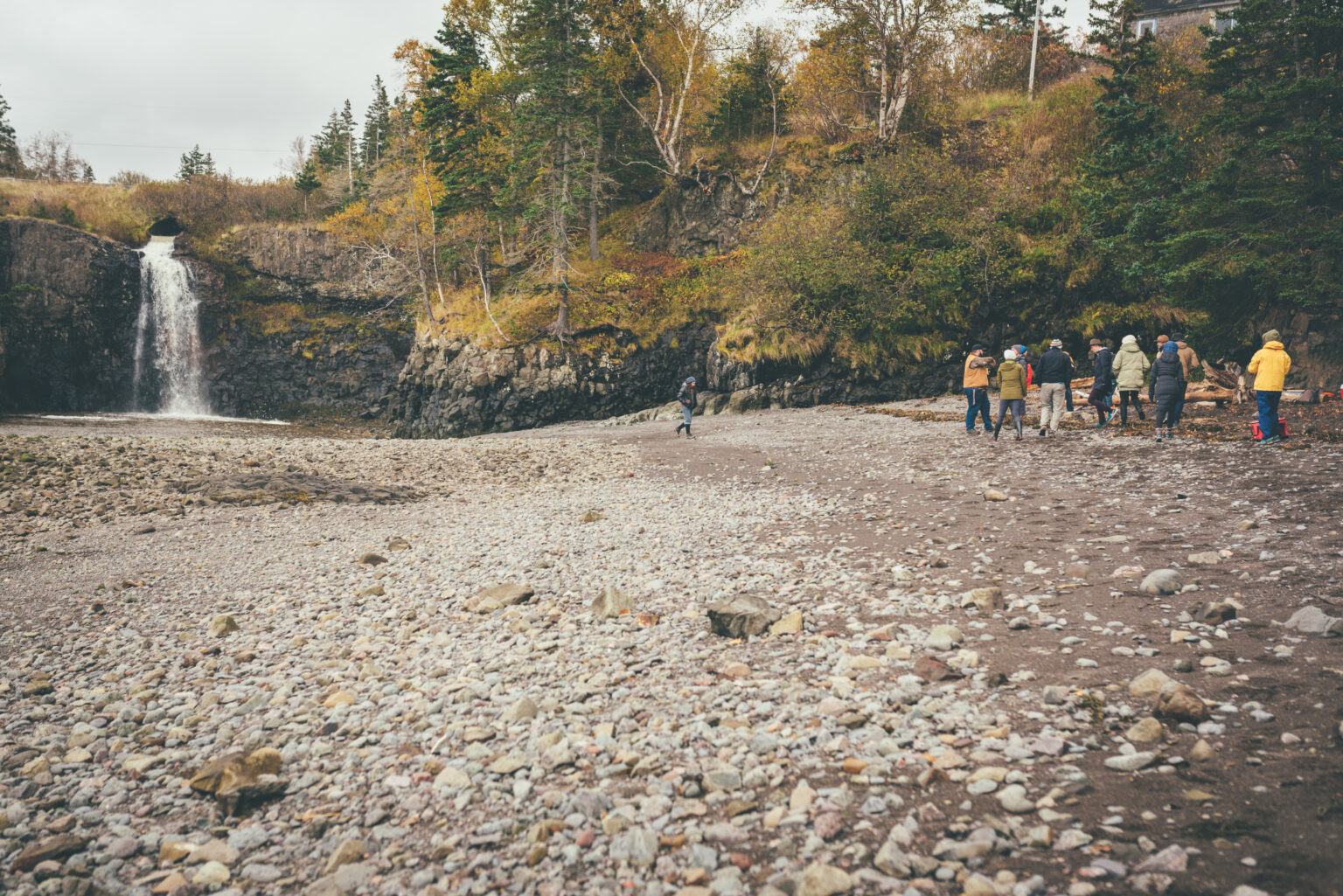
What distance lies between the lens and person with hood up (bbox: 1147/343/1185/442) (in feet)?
46.5

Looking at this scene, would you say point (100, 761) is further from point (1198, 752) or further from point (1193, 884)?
point (1198, 752)

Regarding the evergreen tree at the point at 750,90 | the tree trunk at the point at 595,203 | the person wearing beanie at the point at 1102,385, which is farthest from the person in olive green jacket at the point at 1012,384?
the evergreen tree at the point at 750,90

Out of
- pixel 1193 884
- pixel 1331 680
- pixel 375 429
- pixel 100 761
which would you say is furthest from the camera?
pixel 375 429

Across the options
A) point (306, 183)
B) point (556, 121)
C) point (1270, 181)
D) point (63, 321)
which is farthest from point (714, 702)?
point (306, 183)

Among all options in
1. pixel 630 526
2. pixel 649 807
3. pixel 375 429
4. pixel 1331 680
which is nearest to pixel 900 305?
pixel 630 526

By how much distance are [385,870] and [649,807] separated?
1514 mm

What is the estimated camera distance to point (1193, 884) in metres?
2.78

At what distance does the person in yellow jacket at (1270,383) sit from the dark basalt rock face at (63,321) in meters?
59.6

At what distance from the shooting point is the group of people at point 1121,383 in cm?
1295

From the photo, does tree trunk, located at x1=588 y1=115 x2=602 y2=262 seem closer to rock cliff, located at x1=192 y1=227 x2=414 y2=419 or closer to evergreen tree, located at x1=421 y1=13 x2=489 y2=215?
evergreen tree, located at x1=421 y1=13 x2=489 y2=215

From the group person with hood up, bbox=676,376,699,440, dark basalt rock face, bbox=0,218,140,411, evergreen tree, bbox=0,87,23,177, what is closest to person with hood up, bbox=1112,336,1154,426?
person with hood up, bbox=676,376,699,440

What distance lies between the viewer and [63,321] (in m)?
43.7

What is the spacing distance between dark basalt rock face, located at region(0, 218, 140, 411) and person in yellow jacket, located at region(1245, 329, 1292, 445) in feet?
196

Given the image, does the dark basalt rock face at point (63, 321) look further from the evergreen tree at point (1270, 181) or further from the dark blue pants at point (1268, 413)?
the evergreen tree at point (1270, 181)
